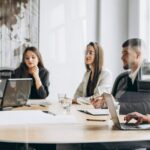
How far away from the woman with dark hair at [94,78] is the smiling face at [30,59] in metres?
0.58

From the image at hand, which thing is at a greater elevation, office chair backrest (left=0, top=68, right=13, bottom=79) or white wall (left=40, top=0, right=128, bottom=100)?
white wall (left=40, top=0, right=128, bottom=100)

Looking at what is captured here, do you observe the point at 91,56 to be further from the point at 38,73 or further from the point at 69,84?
the point at 69,84

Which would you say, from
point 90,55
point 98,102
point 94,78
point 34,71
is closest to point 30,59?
point 34,71

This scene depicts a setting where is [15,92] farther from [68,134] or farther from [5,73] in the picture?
[5,73]

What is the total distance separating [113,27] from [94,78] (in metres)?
1.73

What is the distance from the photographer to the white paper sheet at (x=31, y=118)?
1834 millimetres

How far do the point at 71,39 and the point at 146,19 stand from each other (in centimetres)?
106

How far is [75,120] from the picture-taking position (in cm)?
193

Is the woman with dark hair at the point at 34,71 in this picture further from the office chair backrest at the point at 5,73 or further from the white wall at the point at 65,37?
the white wall at the point at 65,37

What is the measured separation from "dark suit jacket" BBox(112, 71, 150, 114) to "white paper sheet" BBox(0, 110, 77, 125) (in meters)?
0.39

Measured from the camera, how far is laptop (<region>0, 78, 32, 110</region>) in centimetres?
232

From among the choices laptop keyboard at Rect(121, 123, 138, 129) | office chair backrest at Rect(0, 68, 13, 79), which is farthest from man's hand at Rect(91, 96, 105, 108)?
office chair backrest at Rect(0, 68, 13, 79)

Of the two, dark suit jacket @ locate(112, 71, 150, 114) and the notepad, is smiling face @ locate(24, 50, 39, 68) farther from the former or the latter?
the notepad

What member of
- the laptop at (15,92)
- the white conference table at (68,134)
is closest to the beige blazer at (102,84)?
the laptop at (15,92)
